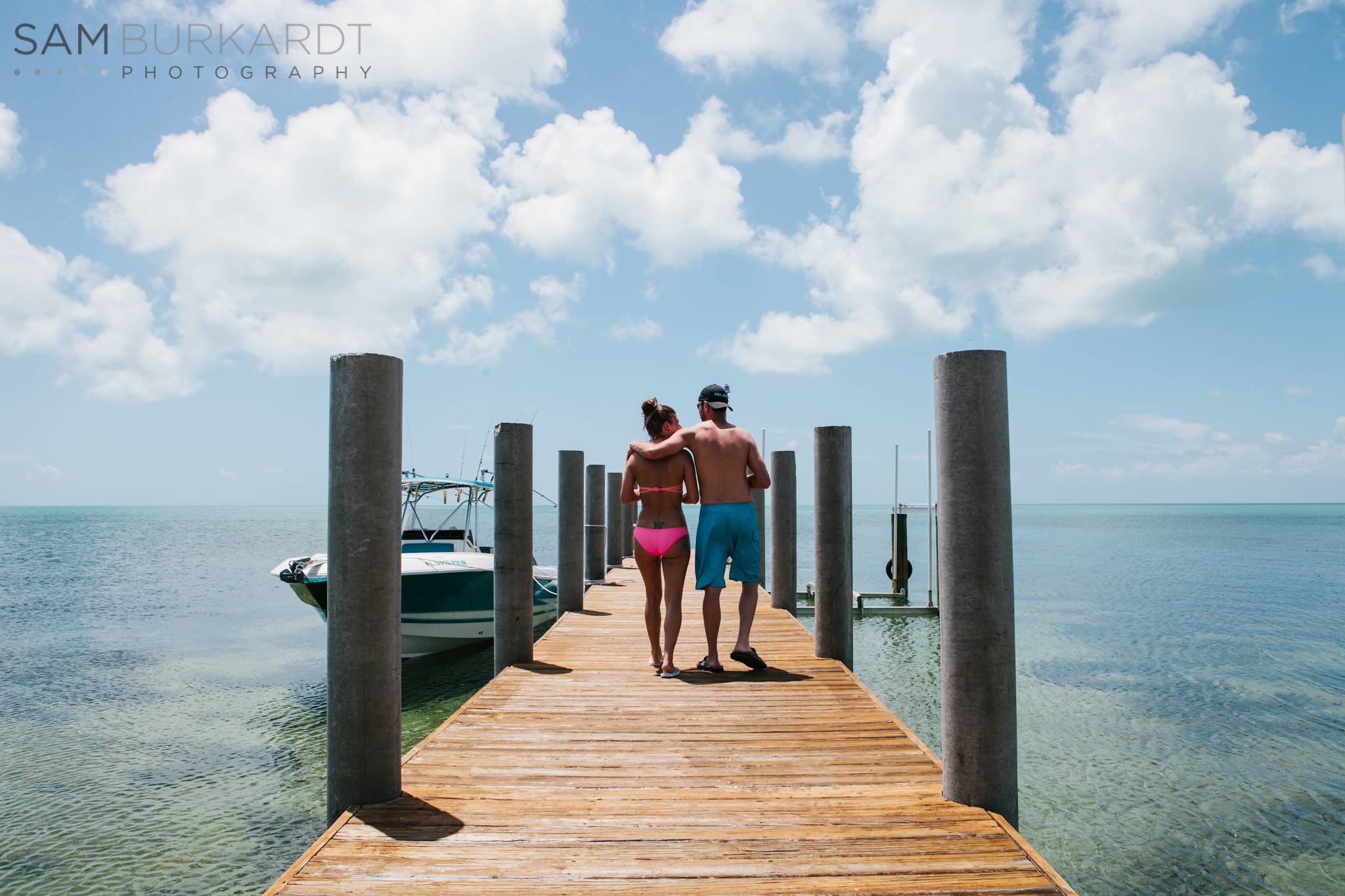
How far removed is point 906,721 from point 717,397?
20.7 feet

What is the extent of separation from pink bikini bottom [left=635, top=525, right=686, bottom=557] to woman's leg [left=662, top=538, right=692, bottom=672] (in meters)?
0.04

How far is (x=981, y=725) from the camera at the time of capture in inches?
121

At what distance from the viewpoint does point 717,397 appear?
557 centimetres

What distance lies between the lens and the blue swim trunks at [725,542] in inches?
214

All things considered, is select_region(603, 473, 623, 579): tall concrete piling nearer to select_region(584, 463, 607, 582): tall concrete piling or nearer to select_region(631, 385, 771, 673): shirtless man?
select_region(584, 463, 607, 582): tall concrete piling

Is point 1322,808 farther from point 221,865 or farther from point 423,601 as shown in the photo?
point 423,601

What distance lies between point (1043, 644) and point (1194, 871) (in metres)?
11.4

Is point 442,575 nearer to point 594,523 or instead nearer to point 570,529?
point 594,523

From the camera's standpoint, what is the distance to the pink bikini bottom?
5.49 metres

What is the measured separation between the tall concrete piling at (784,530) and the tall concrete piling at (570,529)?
2.28 m

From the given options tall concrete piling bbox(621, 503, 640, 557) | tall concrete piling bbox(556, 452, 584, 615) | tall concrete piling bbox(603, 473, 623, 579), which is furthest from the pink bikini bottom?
tall concrete piling bbox(621, 503, 640, 557)

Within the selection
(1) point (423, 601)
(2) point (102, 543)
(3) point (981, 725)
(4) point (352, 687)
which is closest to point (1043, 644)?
(1) point (423, 601)

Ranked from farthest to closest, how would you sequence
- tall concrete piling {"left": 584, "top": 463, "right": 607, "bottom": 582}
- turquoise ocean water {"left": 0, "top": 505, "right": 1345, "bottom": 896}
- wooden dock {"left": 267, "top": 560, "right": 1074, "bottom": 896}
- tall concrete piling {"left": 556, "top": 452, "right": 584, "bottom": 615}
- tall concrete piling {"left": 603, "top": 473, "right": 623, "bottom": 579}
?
tall concrete piling {"left": 603, "top": 473, "right": 623, "bottom": 579} → tall concrete piling {"left": 584, "top": 463, "right": 607, "bottom": 582} → tall concrete piling {"left": 556, "top": 452, "right": 584, "bottom": 615} → turquoise ocean water {"left": 0, "top": 505, "right": 1345, "bottom": 896} → wooden dock {"left": 267, "top": 560, "right": 1074, "bottom": 896}

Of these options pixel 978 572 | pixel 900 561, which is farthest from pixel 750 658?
pixel 900 561
